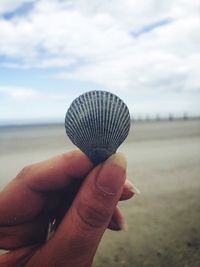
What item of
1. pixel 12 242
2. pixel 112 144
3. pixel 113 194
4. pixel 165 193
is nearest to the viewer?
pixel 113 194

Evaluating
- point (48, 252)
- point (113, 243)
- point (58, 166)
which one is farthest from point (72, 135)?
point (113, 243)

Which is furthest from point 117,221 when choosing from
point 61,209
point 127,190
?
point 61,209

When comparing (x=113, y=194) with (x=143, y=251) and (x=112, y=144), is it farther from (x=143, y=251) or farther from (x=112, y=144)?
(x=143, y=251)

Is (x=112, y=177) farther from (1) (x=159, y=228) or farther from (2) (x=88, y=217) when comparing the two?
(1) (x=159, y=228)

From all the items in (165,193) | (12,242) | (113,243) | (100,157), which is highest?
(100,157)

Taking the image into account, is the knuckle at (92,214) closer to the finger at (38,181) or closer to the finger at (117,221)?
the finger at (38,181)

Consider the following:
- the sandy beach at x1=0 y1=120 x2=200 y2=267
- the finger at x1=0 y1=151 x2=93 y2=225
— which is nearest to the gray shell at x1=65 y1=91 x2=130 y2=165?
the finger at x1=0 y1=151 x2=93 y2=225
